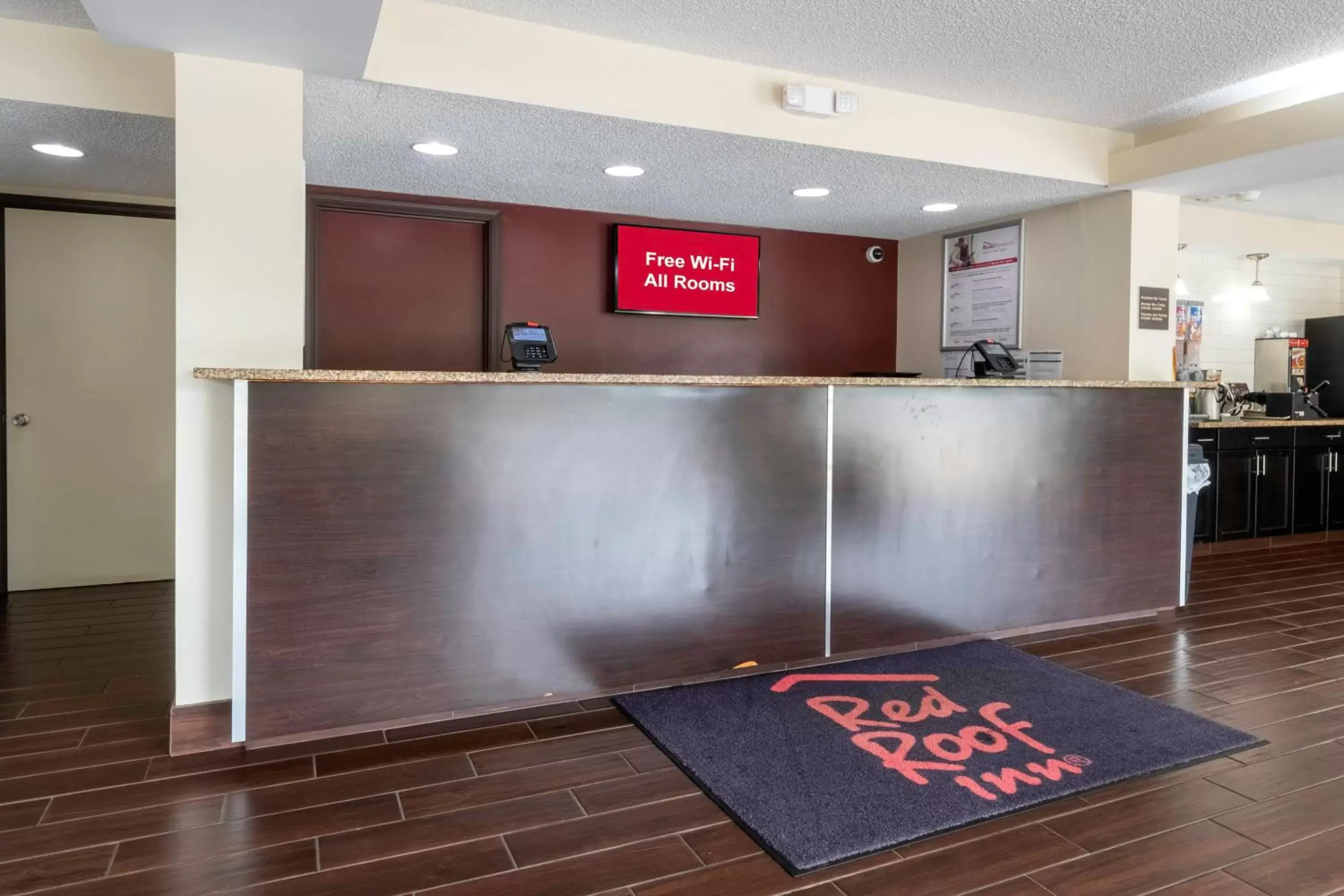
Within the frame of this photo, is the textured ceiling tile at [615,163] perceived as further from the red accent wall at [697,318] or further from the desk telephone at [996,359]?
the desk telephone at [996,359]

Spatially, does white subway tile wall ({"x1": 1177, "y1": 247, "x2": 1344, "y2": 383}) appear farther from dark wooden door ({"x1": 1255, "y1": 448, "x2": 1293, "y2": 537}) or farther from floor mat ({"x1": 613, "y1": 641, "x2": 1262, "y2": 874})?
floor mat ({"x1": 613, "y1": 641, "x2": 1262, "y2": 874})

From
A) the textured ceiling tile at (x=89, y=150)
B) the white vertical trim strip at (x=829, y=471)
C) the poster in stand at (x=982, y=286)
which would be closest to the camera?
the textured ceiling tile at (x=89, y=150)

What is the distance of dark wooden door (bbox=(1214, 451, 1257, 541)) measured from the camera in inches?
243

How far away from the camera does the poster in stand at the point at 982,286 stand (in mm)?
5422

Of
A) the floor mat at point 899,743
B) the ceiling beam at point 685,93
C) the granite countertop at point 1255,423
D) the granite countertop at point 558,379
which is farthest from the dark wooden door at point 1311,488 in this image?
the floor mat at point 899,743

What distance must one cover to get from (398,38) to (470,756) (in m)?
2.39

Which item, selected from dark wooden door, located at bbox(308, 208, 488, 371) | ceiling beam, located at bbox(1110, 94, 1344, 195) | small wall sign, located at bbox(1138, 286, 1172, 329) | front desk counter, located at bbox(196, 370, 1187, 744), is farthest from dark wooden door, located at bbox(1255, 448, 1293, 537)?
dark wooden door, located at bbox(308, 208, 488, 371)

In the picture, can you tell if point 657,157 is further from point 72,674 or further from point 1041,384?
point 72,674

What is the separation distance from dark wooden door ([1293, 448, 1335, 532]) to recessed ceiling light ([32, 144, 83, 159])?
7.52 metres

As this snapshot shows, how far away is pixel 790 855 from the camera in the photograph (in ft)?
7.29

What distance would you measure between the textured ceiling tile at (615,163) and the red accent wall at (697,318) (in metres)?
0.17

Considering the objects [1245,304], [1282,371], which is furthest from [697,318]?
[1282,371]

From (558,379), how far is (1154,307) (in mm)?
3361

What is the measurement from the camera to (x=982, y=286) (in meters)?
5.67
